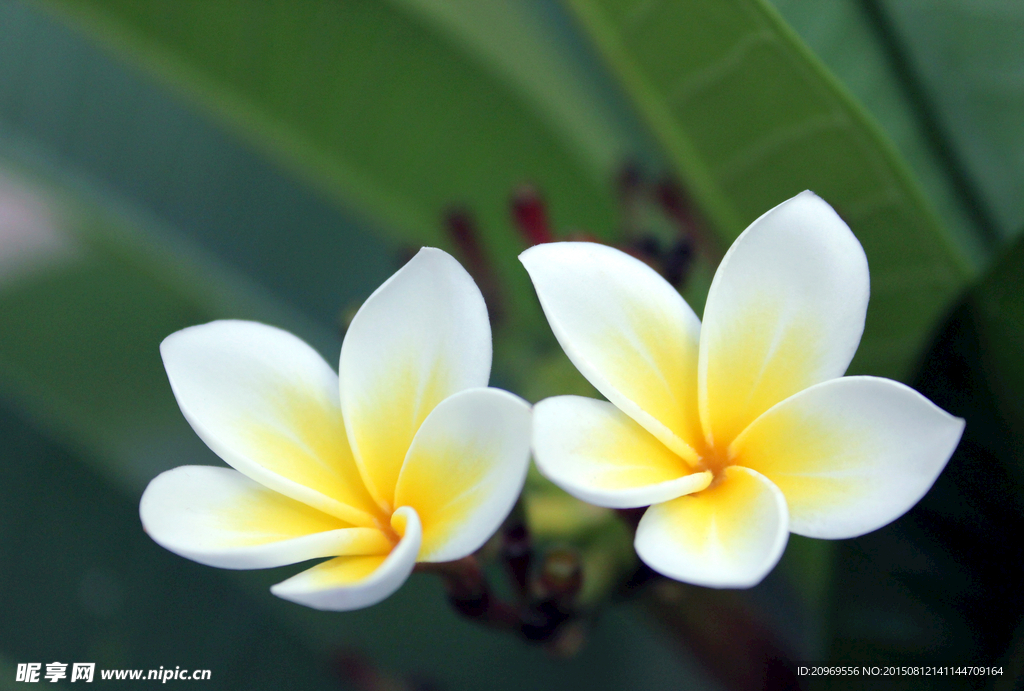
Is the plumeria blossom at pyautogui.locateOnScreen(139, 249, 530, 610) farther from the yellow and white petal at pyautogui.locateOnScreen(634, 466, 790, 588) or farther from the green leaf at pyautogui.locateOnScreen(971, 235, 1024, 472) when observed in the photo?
the green leaf at pyautogui.locateOnScreen(971, 235, 1024, 472)

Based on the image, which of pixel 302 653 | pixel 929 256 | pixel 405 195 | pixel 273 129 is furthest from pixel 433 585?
pixel 929 256

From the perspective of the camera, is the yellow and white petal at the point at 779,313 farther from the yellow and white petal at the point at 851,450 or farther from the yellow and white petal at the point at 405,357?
the yellow and white petal at the point at 405,357

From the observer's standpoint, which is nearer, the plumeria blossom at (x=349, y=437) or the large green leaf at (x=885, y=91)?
the plumeria blossom at (x=349, y=437)

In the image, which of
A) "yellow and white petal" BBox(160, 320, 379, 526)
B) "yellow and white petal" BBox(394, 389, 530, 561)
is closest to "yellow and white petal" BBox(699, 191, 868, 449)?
"yellow and white petal" BBox(394, 389, 530, 561)

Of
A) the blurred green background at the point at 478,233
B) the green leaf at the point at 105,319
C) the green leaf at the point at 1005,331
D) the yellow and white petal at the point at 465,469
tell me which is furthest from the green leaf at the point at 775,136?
the green leaf at the point at 105,319

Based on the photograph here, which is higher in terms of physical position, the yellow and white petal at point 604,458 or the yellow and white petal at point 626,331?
the yellow and white petal at point 626,331

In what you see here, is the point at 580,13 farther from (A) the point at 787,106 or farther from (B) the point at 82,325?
(B) the point at 82,325
